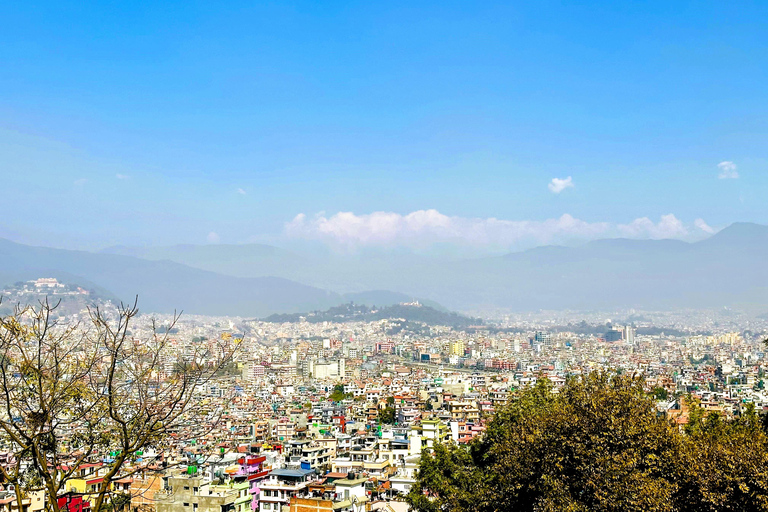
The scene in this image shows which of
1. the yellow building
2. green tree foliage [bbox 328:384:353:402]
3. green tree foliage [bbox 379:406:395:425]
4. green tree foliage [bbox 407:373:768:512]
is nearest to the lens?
green tree foliage [bbox 407:373:768:512]

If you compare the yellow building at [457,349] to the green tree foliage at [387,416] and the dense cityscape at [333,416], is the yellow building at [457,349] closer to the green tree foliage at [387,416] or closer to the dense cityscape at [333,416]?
the dense cityscape at [333,416]

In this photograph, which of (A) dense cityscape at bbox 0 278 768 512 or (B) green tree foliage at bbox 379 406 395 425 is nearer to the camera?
(A) dense cityscape at bbox 0 278 768 512

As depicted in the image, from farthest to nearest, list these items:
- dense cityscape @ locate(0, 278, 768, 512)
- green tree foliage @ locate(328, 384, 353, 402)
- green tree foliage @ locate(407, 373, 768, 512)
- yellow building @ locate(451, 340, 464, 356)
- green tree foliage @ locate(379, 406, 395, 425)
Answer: yellow building @ locate(451, 340, 464, 356), green tree foliage @ locate(328, 384, 353, 402), green tree foliage @ locate(379, 406, 395, 425), dense cityscape @ locate(0, 278, 768, 512), green tree foliage @ locate(407, 373, 768, 512)

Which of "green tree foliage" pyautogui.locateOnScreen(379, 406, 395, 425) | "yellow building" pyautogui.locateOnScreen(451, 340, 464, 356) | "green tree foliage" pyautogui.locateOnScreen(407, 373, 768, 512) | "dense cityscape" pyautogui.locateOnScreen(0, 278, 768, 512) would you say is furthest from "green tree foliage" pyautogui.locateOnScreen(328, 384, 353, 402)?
"yellow building" pyautogui.locateOnScreen(451, 340, 464, 356)

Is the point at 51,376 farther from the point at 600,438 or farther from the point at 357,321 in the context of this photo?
the point at 357,321

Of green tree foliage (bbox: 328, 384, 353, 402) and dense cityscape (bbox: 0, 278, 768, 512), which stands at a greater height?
dense cityscape (bbox: 0, 278, 768, 512)

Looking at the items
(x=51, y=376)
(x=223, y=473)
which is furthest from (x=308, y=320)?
(x=51, y=376)

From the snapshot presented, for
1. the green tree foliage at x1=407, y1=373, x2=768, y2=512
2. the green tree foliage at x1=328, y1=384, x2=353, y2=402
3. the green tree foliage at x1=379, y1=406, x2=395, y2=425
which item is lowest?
the green tree foliage at x1=328, y1=384, x2=353, y2=402

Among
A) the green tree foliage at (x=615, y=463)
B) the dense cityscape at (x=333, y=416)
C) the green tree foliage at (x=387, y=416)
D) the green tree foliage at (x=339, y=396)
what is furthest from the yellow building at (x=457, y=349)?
the green tree foliage at (x=615, y=463)

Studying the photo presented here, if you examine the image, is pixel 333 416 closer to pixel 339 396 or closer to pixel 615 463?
pixel 339 396

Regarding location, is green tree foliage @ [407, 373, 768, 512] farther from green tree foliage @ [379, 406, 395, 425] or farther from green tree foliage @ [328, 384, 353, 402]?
green tree foliage @ [328, 384, 353, 402]
